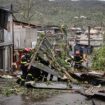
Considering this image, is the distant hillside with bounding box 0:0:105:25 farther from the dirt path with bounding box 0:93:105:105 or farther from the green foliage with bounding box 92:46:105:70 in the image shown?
the dirt path with bounding box 0:93:105:105

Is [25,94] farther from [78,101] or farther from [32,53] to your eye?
[32,53]

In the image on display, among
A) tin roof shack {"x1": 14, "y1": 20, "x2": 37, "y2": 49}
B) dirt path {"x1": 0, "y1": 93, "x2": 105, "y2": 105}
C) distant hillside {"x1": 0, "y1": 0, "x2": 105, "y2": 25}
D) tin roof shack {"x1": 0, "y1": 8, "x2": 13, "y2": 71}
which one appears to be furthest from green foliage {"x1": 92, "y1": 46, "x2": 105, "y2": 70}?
distant hillside {"x1": 0, "y1": 0, "x2": 105, "y2": 25}

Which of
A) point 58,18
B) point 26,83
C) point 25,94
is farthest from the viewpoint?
point 58,18

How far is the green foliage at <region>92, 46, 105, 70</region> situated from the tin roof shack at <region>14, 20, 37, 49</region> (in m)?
13.9

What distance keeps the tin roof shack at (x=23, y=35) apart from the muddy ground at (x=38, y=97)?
19.2 metres

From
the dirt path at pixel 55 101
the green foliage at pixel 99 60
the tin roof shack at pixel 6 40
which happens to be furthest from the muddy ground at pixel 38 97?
the tin roof shack at pixel 6 40

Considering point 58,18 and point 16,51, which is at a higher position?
point 58,18

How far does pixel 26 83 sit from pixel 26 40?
21.8m

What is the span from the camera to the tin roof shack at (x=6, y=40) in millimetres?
30930

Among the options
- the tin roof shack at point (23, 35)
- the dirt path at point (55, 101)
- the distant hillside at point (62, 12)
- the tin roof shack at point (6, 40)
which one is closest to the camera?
the dirt path at point (55, 101)

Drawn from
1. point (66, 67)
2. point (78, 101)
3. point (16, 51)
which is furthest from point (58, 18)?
point (78, 101)

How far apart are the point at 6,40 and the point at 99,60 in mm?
9772

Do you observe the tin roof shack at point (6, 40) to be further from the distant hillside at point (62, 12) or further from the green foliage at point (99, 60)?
the distant hillside at point (62, 12)

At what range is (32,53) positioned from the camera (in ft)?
73.0
